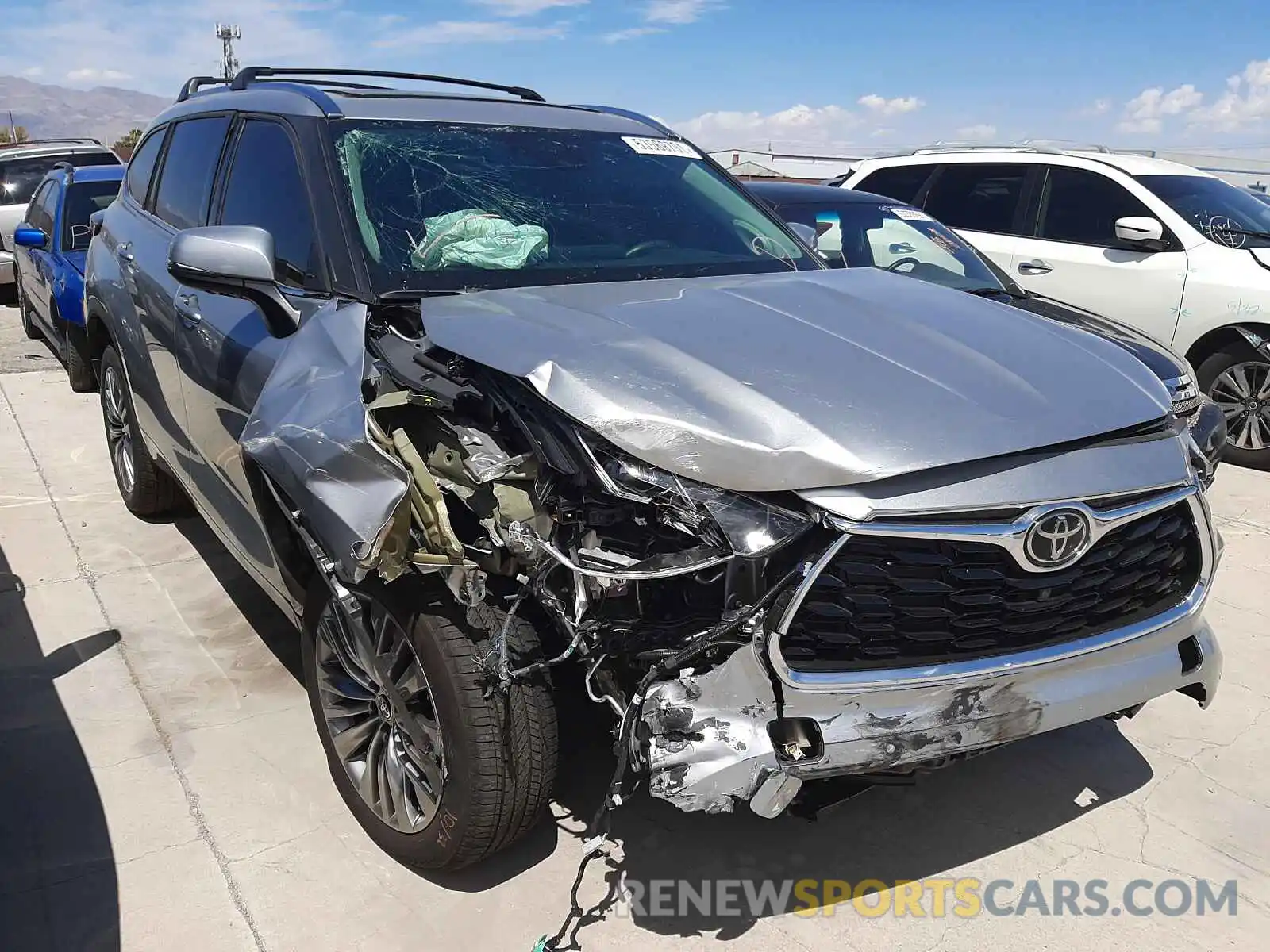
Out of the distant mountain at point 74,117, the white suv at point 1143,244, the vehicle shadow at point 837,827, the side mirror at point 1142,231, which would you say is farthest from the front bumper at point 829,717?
the distant mountain at point 74,117

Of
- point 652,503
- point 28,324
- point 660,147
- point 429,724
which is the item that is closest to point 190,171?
point 660,147

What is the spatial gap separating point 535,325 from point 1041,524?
1.22 metres

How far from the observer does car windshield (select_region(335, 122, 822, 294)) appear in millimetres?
2938

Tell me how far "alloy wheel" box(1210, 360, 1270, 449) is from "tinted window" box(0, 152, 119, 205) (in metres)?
11.3

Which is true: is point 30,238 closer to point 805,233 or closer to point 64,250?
point 64,250

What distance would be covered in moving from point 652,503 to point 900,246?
463cm

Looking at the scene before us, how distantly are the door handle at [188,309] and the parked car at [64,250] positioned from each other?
12.0 feet

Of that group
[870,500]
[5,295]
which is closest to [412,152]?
[870,500]

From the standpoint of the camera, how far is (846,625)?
2.11m

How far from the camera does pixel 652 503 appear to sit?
2.13m

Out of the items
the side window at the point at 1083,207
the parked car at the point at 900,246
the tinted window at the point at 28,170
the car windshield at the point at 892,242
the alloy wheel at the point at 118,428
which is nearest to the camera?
the alloy wheel at the point at 118,428

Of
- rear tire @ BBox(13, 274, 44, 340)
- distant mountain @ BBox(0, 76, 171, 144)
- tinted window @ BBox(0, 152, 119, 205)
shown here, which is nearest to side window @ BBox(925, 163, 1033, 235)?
rear tire @ BBox(13, 274, 44, 340)

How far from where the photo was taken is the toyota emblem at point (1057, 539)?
6.97 ft

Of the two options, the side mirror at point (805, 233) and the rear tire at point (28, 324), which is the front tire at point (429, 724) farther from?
the rear tire at point (28, 324)
